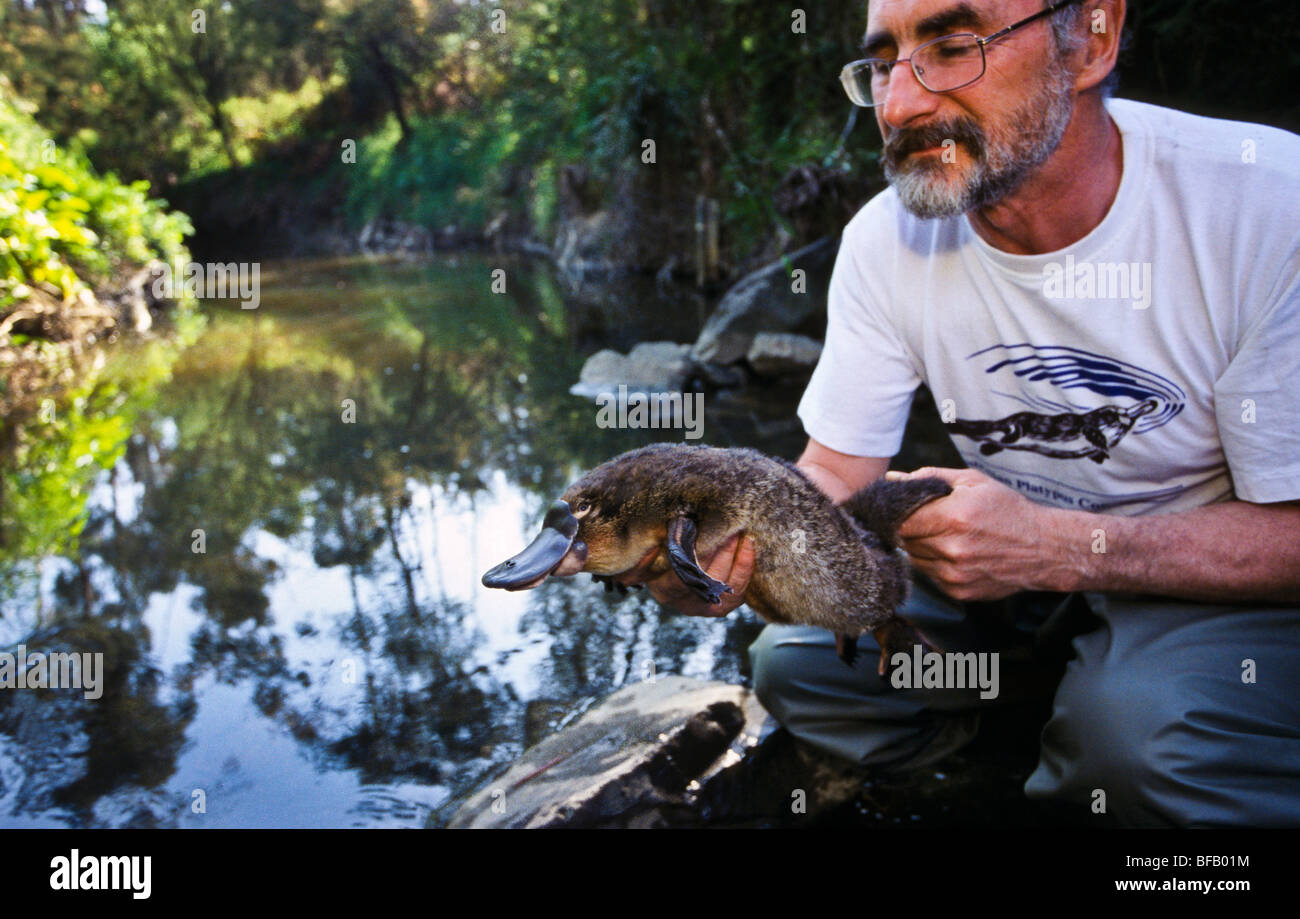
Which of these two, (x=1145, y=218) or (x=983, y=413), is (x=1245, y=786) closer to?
(x=983, y=413)

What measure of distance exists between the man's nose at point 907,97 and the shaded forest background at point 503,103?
3.85 meters

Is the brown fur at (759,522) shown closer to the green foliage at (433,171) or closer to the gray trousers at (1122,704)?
the gray trousers at (1122,704)

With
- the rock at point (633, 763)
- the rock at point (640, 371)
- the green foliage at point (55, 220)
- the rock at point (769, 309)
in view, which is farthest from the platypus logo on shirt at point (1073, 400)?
the green foliage at point (55, 220)

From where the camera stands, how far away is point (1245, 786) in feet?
6.50

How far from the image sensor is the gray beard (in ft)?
7.22

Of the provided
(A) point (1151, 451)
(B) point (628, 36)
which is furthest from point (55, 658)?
(B) point (628, 36)

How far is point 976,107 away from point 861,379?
0.75m

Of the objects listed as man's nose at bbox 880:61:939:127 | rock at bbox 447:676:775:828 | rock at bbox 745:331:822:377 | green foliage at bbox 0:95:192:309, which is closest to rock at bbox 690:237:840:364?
rock at bbox 745:331:822:377

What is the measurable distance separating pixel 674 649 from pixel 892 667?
1088 millimetres

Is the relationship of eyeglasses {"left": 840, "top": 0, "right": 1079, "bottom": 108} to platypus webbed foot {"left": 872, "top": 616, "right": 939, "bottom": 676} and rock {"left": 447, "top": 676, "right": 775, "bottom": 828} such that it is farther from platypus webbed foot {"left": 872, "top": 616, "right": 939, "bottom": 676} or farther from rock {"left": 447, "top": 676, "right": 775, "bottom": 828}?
rock {"left": 447, "top": 676, "right": 775, "bottom": 828}

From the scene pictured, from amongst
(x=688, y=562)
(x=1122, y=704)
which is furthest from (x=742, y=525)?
(x=1122, y=704)

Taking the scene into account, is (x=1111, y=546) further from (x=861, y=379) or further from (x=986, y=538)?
(x=861, y=379)

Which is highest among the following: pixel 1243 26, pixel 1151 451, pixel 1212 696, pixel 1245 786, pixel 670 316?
pixel 1243 26

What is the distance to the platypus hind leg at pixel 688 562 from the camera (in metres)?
1.74
